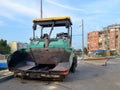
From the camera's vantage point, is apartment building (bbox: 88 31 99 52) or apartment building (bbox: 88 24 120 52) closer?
apartment building (bbox: 88 24 120 52)

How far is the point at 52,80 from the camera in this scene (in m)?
11.2

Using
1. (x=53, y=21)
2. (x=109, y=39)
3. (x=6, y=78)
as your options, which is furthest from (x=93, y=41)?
(x=6, y=78)

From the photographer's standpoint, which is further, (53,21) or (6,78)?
(53,21)

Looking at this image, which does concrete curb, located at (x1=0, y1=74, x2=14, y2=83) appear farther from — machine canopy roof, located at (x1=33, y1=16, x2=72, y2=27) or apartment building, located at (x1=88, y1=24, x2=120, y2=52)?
apartment building, located at (x1=88, y1=24, x2=120, y2=52)

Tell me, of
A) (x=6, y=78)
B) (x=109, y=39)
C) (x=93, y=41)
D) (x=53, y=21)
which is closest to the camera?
(x=6, y=78)

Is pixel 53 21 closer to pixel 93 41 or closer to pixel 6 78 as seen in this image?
pixel 6 78

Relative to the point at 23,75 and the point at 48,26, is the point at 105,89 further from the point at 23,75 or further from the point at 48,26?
the point at 48,26

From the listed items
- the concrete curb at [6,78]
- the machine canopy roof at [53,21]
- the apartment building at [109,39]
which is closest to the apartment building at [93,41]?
the apartment building at [109,39]

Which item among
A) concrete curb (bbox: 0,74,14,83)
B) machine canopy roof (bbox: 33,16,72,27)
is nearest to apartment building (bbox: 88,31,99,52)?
machine canopy roof (bbox: 33,16,72,27)

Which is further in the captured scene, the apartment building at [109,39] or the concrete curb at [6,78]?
the apartment building at [109,39]

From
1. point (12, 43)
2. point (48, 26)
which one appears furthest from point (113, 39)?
point (48, 26)

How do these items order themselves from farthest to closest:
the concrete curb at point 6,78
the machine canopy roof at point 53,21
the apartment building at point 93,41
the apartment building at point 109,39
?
the apartment building at point 93,41, the apartment building at point 109,39, the machine canopy roof at point 53,21, the concrete curb at point 6,78

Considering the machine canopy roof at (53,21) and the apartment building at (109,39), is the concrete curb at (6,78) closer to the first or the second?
the machine canopy roof at (53,21)

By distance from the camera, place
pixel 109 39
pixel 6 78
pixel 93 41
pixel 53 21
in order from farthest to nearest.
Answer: pixel 93 41
pixel 109 39
pixel 53 21
pixel 6 78
